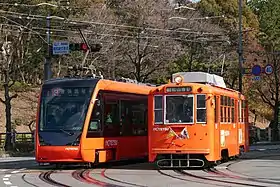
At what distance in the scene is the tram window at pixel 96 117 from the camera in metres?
23.4

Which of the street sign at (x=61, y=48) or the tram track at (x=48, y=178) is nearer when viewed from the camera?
the tram track at (x=48, y=178)

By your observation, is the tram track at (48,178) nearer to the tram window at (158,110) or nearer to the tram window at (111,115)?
the tram window at (111,115)

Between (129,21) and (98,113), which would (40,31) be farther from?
(98,113)

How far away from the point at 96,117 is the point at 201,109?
3.75m

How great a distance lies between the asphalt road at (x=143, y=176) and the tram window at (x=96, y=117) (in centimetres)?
150

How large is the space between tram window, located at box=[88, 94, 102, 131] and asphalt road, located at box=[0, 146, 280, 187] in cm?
150

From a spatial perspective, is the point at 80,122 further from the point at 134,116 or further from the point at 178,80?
the point at 134,116

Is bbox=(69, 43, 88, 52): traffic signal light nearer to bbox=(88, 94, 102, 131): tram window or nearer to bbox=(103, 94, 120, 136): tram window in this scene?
bbox=(103, 94, 120, 136): tram window

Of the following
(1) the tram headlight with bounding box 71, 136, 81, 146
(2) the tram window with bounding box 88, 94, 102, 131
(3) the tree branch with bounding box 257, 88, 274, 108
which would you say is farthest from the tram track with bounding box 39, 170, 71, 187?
(3) the tree branch with bounding box 257, 88, 274, 108

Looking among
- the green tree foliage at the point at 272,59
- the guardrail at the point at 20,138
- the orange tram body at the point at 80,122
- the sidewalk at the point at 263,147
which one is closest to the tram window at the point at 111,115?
the orange tram body at the point at 80,122

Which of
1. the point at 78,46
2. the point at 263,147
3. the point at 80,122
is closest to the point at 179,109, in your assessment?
the point at 80,122

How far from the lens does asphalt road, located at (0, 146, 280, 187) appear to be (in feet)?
60.2

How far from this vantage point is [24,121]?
2293 inches

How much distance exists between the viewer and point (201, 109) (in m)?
22.7
